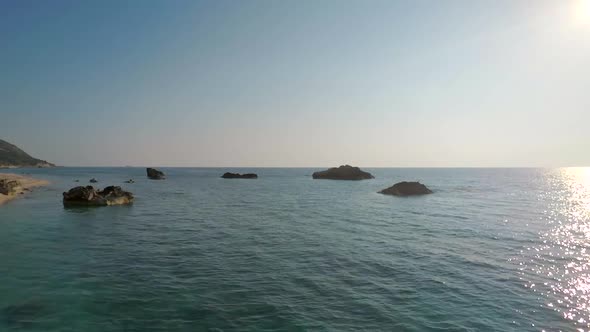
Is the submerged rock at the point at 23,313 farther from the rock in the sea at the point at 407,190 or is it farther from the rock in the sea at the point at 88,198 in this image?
the rock in the sea at the point at 407,190

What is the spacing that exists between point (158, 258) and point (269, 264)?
280 inches

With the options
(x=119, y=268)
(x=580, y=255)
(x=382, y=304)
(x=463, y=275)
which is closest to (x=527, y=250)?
(x=580, y=255)

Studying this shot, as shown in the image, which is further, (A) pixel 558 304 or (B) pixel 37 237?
(B) pixel 37 237

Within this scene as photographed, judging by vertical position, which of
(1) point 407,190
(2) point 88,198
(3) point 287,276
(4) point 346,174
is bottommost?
(3) point 287,276

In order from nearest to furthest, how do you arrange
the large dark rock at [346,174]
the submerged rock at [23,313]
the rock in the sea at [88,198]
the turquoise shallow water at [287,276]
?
the submerged rock at [23,313], the turquoise shallow water at [287,276], the rock in the sea at [88,198], the large dark rock at [346,174]

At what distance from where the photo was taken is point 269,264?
66.6ft

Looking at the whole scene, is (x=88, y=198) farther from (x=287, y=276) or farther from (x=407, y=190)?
(x=407, y=190)

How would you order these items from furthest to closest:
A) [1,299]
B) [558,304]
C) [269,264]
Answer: [269,264]
[558,304]
[1,299]

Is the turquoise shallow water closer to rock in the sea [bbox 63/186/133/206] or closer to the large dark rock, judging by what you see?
rock in the sea [bbox 63/186/133/206]

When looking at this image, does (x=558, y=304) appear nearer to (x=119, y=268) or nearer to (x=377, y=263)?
(x=377, y=263)

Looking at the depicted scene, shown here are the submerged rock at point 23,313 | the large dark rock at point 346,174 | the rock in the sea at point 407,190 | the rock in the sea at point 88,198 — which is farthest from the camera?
the large dark rock at point 346,174

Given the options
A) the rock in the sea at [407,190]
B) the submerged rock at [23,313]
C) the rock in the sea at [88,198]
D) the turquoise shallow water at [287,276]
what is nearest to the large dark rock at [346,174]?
the rock in the sea at [407,190]

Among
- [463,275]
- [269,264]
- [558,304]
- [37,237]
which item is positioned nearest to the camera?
[558,304]

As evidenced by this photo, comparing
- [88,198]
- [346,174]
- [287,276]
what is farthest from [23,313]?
[346,174]
